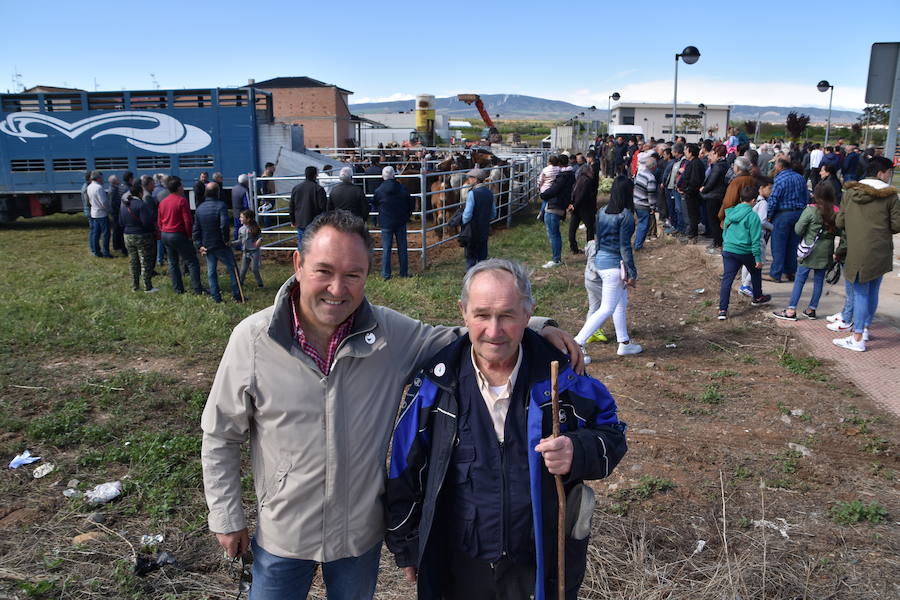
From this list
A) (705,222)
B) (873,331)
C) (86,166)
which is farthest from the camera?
(86,166)

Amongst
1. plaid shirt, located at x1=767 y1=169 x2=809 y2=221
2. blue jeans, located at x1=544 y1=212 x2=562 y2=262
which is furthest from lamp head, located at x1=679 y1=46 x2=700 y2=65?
plaid shirt, located at x1=767 y1=169 x2=809 y2=221

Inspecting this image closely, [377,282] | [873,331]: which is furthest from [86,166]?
[873,331]

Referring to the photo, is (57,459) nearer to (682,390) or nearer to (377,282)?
(682,390)

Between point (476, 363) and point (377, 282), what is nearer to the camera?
point (476, 363)

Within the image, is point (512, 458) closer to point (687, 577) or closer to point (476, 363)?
point (476, 363)

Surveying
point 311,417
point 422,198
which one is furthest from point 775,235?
point 311,417

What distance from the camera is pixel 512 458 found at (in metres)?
2.05

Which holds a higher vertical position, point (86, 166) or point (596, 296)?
point (86, 166)

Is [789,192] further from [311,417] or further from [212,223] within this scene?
[311,417]

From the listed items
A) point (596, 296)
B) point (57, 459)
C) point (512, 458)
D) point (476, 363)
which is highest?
point (476, 363)

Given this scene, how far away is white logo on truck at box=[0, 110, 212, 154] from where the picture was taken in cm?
1586

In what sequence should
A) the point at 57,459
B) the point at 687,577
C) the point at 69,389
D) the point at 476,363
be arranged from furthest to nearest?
1. the point at 69,389
2. the point at 57,459
3. the point at 687,577
4. the point at 476,363

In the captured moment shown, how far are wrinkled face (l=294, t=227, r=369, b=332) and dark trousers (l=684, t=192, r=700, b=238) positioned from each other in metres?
10.8

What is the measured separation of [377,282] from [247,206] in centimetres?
347
